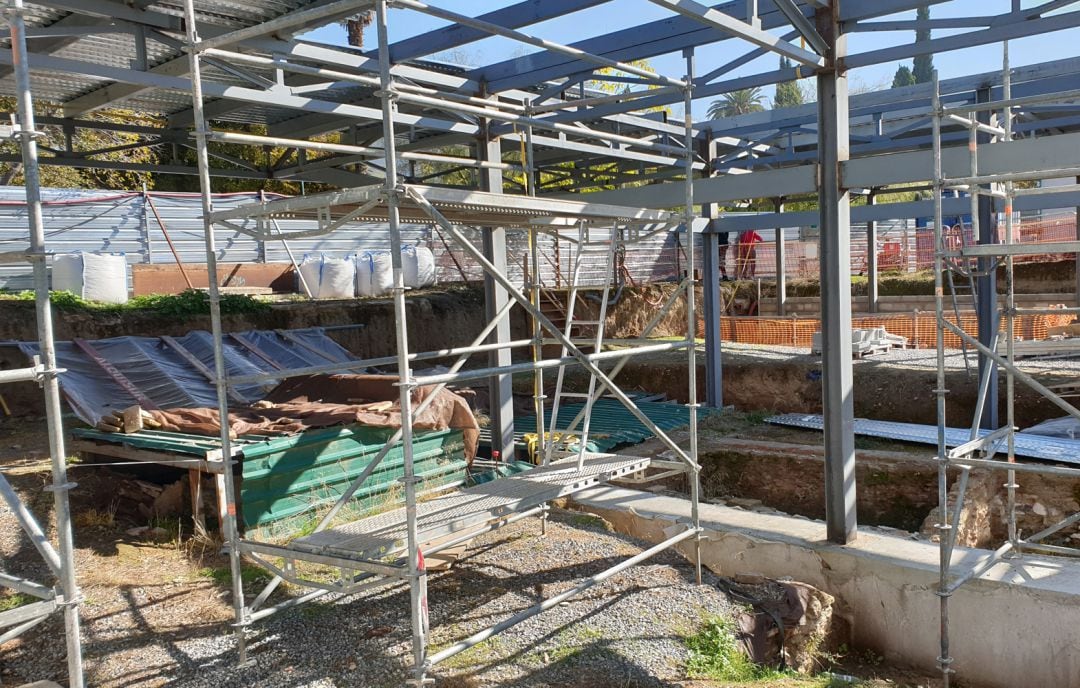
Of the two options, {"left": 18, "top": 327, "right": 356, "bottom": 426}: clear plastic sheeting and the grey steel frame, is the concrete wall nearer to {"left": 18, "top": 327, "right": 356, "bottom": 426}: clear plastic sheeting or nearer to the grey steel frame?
{"left": 18, "top": 327, "right": 356, "bottom": 426}: clear plastic sheeting

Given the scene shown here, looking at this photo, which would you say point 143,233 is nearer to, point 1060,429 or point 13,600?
point 13,600

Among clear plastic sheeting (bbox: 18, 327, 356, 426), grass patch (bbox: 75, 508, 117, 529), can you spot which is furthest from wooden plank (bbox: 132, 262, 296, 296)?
grass patch (bbox: 75, 508, 117, 529)

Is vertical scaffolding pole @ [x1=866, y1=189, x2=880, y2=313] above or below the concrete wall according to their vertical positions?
above

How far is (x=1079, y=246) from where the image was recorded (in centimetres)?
621

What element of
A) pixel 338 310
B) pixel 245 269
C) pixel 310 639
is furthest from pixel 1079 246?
pixel 245 269

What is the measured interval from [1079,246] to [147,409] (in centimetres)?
872

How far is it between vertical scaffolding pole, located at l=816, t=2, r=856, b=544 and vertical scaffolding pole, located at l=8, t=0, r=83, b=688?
20.0 ft

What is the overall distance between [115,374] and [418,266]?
11.5m

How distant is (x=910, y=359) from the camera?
1655cm

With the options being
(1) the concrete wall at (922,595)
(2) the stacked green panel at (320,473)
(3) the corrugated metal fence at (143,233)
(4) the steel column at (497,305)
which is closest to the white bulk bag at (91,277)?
(3) the corrugated metal fence at (143,233)

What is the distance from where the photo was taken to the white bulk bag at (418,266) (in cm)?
2027

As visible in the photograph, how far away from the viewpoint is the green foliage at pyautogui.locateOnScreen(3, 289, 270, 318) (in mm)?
13617

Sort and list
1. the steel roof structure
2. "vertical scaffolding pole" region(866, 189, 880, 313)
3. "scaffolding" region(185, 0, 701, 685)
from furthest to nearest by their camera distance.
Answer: "vertical scaffolding pole" region(866, 189, 880, 313)
the steel roof structure
"scaffolding" region(185, 0, 701, 685)

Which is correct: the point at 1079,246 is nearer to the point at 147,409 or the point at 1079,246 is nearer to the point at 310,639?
the point at 310,639
